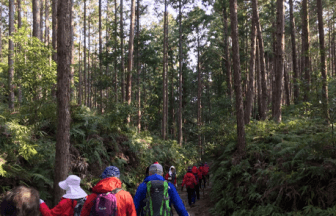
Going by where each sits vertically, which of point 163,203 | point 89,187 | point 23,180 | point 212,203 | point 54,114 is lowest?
point 212,203

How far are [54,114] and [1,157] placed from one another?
3.16 m

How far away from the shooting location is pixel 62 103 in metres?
7.52

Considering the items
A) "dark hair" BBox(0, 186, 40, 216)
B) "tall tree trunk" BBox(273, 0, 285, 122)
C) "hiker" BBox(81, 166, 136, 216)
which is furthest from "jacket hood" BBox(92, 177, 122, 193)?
"tall tree trunk" BBox(273, 0, 285, 122)

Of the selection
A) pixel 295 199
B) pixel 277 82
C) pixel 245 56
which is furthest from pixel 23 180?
pixel 245 56

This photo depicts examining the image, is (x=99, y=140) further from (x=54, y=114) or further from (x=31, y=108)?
(x=31, y=108)

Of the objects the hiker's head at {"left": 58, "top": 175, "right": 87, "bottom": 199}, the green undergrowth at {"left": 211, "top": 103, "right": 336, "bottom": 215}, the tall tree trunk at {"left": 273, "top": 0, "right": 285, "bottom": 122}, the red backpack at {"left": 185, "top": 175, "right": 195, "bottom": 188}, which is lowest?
the red backpack at {"left": 185, "top": 175, "right": 195, "bottom": 188}

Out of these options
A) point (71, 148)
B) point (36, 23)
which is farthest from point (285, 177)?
point (36, 23)

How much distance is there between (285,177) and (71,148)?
7462 millimetres

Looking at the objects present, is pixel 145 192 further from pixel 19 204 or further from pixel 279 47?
pixel 279 47

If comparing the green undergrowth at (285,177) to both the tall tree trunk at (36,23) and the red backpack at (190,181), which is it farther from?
the tall tree trunk at (36,23)

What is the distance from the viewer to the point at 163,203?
374 centimetres

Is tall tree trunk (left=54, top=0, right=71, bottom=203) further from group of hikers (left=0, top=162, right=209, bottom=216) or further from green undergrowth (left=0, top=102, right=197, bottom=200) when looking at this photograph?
group of hikers (left=0, top=162, right=209, bottom=216)

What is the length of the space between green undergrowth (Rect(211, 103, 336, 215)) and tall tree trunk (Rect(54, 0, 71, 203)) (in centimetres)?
547

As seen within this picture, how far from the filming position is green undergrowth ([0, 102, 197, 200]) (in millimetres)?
7469
